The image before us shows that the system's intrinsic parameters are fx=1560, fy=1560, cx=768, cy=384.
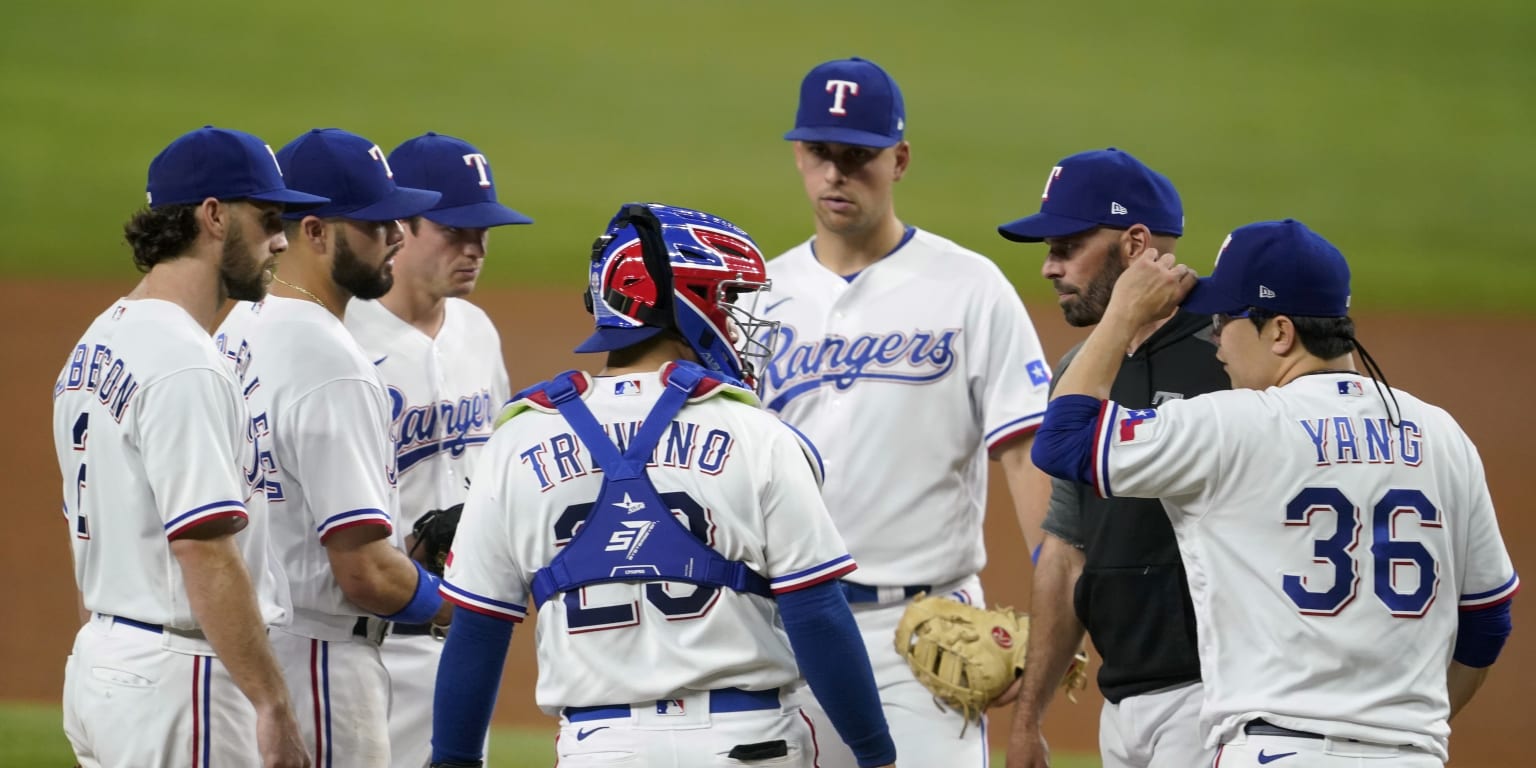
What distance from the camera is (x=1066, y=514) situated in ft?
11.9

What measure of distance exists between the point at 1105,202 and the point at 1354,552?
121 cm

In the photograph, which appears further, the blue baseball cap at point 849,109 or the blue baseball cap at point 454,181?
the blue baseball cap at point 454,181

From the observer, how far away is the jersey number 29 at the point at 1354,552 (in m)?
2.65

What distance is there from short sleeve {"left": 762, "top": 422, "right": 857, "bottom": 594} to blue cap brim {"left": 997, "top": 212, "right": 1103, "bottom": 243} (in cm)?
119

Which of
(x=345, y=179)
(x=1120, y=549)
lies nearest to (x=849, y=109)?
(x=345, y=179)

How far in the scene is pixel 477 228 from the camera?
4.46 m

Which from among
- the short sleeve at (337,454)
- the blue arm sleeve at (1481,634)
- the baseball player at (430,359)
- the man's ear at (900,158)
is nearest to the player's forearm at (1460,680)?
the blue arm sleeve at (1481,634)

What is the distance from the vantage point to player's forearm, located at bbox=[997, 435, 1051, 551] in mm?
4004

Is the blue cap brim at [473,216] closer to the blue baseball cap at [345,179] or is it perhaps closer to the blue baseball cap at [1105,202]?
the blue baseball cap at [345,179]

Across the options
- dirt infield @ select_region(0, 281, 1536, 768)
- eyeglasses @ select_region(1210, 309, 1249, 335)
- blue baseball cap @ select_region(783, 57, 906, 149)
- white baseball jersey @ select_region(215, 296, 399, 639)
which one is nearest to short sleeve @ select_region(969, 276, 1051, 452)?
blue baseball cap @ select_region(783, 57, 906, 149)

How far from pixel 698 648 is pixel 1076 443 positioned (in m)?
0.79

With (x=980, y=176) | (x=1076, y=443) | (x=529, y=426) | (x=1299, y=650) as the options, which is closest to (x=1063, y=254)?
(x=1076, y=443)

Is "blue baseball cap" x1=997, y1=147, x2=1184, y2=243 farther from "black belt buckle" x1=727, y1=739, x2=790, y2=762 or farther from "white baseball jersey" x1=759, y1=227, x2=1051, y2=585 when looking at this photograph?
"black belt buckle" x1=727, y1=739, x2=790, y2=762

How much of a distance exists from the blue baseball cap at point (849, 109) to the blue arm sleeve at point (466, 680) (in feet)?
6.17
